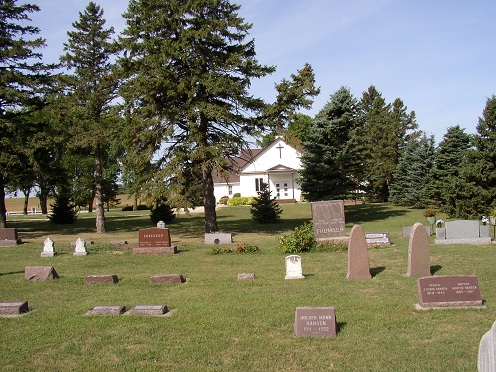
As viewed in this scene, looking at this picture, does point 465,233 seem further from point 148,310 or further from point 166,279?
A: point 148,310

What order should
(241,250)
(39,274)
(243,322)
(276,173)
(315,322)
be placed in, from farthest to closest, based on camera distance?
1. (276,173)
2. (241,250)
3. (39,274)
4. (243,322)
5. (315,322)

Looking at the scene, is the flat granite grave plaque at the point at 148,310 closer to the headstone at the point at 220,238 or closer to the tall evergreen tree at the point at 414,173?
the headstone at the point at 220,238

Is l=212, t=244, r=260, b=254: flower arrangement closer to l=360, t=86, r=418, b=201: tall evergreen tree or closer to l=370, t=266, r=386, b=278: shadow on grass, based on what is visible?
l=370, t=266, r=386, b=278: shadow on grass

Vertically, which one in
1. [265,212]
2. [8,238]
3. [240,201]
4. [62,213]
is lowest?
[8,238]

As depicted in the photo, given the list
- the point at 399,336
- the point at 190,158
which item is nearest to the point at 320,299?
the point at 399,336

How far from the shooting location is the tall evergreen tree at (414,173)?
43250 millimetres

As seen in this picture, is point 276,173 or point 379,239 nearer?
point 379,239

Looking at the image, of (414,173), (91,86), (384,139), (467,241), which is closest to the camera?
(467,241)

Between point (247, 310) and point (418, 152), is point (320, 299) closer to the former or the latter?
point (247, 310)

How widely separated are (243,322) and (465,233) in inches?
501

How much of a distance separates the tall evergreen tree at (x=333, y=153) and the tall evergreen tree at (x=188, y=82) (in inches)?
365

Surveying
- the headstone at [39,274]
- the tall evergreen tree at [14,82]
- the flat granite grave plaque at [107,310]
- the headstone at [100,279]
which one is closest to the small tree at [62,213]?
the tall evergreen tree at [14,82]

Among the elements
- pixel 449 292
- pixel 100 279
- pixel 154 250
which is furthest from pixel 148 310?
pixel 154 250

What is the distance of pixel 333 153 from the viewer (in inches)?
1348
